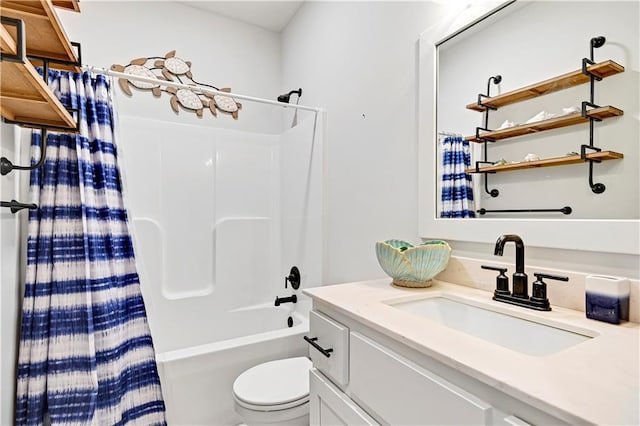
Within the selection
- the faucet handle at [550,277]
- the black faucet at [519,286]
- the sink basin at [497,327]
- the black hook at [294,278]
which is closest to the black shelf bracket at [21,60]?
the sink basin at [497,327]

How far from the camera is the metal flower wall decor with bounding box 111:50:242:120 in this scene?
2.23m

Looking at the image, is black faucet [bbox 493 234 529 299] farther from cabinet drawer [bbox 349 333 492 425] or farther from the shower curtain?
the shower curtain

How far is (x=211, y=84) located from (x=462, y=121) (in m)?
1.99

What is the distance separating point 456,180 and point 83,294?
1.51 meters

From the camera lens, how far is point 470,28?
1.14 meters

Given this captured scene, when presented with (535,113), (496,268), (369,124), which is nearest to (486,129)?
(535,113)

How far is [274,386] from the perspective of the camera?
142 centimetres

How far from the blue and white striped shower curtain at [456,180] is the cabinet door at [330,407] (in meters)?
0.71

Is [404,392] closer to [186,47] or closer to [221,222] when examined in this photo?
[221,222]

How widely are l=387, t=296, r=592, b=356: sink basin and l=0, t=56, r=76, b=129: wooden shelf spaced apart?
1.06 m

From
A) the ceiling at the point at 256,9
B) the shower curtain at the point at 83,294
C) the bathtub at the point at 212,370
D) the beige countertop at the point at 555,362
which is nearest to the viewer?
the beige countertop at the point at 555,362

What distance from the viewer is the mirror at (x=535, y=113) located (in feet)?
2.58

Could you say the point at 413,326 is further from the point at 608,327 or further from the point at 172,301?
the point at 172,301

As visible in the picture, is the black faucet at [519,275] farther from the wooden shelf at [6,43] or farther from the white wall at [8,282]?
the white wall at [8,282]
